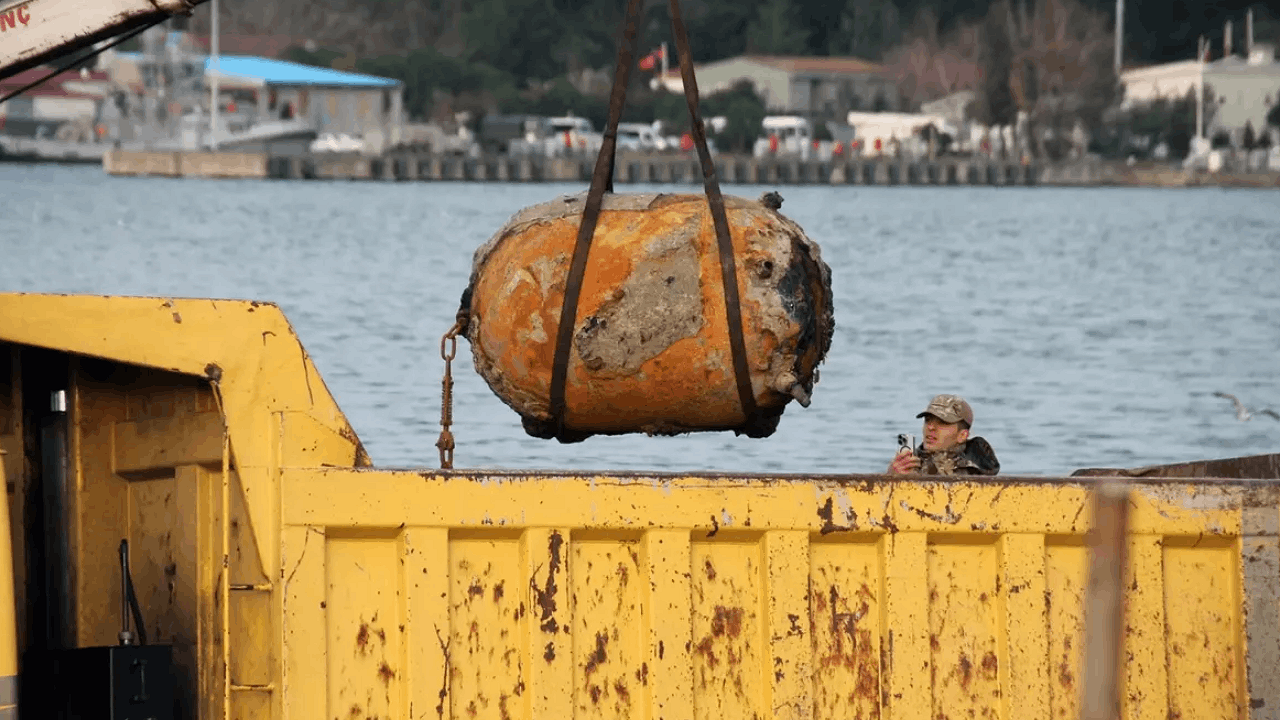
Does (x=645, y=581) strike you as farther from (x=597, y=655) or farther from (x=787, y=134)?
(x=787, y=134)

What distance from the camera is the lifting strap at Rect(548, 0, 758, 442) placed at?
24.9 ft

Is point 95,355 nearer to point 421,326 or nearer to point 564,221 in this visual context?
point 564,221

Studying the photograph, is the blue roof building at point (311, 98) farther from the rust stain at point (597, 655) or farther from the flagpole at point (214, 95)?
the rust stain at point (597, 655)

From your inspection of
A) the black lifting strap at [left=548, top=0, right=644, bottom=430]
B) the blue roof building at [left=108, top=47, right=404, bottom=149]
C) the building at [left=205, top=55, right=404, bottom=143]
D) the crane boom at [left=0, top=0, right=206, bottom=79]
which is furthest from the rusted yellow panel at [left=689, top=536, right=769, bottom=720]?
the building at [left=205, top=55, right=404, bottom=143]

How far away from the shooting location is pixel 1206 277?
202ft

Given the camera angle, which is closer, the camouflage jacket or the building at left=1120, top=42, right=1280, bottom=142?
the camouflage jacket

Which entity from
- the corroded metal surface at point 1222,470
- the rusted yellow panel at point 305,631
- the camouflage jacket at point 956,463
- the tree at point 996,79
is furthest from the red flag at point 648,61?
the rusted yellow panel at point 305,631

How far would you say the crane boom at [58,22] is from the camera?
843 centimetres

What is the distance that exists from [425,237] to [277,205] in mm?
26315

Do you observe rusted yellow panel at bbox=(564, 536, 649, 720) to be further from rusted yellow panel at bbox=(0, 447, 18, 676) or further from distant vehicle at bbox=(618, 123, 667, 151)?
distant vehicle at bbox=(618, 123, 667, 151)

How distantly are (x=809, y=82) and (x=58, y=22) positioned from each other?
13897cm

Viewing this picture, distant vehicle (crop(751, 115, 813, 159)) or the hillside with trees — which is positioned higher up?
the hillside with trees

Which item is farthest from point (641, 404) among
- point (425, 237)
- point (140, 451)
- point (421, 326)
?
point (425, 237)

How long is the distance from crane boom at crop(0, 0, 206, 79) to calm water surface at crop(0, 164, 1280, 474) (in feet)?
5.59
